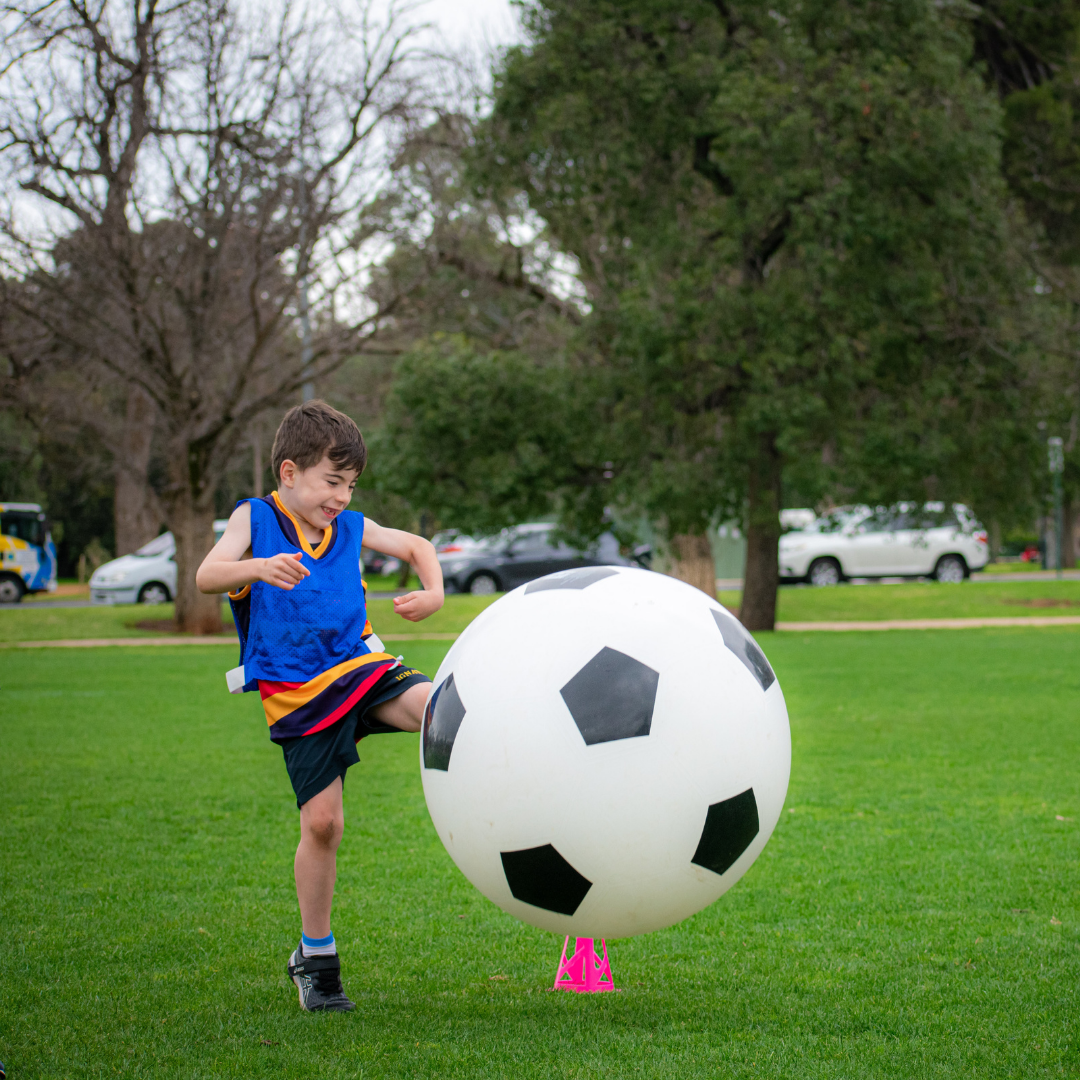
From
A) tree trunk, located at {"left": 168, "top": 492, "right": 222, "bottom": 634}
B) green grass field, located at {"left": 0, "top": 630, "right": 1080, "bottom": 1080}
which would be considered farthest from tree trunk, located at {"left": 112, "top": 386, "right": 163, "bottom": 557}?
green grass field, located at {"left": 0, "top": 630, "right": 1080, "bottom": 1080}

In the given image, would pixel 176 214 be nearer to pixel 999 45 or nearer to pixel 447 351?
pixel 447 351

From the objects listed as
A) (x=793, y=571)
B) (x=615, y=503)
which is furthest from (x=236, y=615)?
(x=793, y=571)

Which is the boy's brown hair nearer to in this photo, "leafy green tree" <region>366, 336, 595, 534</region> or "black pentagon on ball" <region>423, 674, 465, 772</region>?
"black pentagon on ball" <region>423, 674, 465, 772</region>

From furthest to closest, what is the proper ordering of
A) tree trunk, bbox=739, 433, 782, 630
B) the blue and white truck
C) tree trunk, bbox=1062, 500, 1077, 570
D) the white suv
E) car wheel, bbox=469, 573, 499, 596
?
tree trunk, bbox=1062, 500, 1077, 570 < the blue and white truck < the white suv < car wheel, bbox=469, 573, 499, 596 < tree trunk, bbox=739, 433, 782, 630

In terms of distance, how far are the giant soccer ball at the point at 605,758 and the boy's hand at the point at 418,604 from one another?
0.44 m

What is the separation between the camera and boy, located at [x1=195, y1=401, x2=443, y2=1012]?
3465mm

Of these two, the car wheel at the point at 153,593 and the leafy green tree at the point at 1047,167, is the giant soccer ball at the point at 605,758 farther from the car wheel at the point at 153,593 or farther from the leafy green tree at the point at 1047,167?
the car wheel at the point at 153,593

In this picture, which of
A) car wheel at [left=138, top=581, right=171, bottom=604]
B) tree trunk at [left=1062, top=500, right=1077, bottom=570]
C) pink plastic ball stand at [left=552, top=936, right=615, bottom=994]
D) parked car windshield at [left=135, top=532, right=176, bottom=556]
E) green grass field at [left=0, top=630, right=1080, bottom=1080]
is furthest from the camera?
tree trunk at [left=1062, top=500, right=1077, bottom=570]

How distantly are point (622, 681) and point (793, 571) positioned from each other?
25.7 metres

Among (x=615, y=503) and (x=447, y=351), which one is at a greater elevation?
(x=447, y=351)

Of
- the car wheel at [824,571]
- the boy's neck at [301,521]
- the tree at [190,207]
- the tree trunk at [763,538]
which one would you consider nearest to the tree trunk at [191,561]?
the tree at [190,207]

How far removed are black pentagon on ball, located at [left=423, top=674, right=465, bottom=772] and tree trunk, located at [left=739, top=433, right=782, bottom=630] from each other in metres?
14.8

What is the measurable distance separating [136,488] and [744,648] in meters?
30.2

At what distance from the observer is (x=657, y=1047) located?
3.02m
